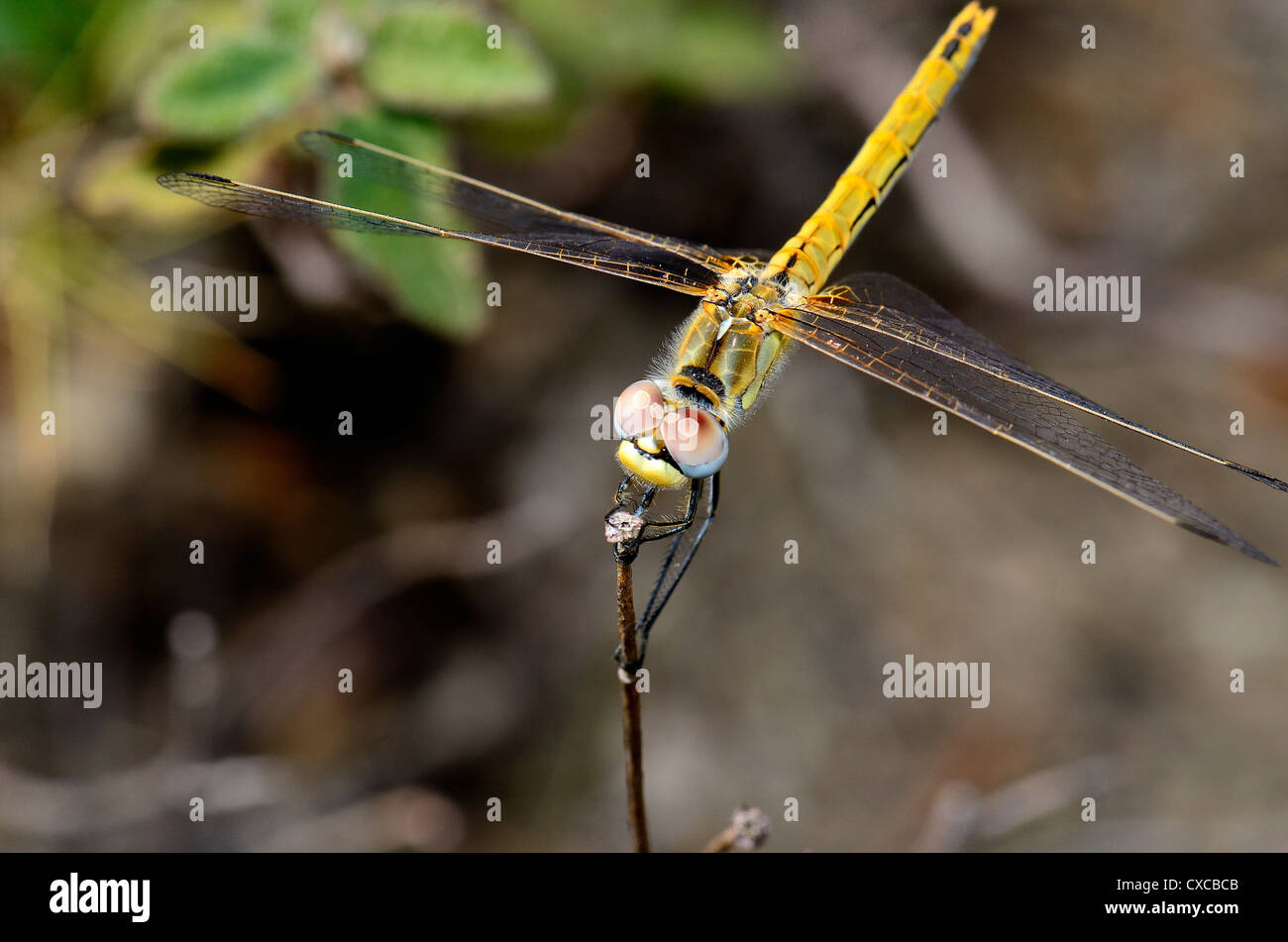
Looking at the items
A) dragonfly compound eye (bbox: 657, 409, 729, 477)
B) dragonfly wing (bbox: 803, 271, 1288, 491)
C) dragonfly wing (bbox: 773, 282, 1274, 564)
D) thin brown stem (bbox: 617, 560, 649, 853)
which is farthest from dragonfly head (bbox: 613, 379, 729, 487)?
dragonfly wing (bbox: 803, 271, 1288, 491)

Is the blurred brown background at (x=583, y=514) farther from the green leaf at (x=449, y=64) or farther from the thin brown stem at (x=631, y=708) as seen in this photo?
the thin brown stem at (x=631, y=708)

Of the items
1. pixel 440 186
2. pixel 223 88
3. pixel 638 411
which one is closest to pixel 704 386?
pixel 638 411

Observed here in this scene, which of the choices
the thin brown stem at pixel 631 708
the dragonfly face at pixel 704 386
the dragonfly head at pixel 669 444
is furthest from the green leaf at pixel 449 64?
the thin brown stem at pixel 631 708

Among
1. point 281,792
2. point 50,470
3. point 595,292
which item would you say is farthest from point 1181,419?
point 50,470

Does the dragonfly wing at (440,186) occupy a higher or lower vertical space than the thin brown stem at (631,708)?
higher

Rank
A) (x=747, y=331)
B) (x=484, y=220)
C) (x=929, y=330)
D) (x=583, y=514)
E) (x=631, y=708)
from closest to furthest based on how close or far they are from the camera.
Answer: (x=631, y=708) < (x=747, y=331) < (x=929, y=330) < (x=484, y=220) < (x=583, y=514)

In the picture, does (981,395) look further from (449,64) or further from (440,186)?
(449,64)
